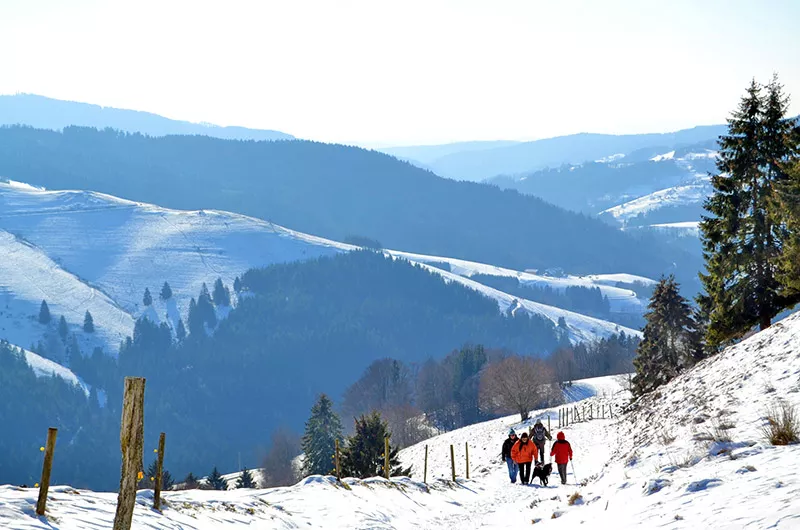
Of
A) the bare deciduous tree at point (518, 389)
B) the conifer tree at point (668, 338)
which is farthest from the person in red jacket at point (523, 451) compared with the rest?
the bare deciduous tree at point (518, 389)

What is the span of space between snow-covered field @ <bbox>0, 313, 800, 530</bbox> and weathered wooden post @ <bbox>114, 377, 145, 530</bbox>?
2983 millimetres

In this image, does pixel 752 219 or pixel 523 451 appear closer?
pixel 523 451

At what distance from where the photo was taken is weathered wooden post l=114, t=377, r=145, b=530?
9.33 meters

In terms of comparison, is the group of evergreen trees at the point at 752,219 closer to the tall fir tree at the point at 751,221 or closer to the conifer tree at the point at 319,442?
the tall fir tree at the point at 751,221

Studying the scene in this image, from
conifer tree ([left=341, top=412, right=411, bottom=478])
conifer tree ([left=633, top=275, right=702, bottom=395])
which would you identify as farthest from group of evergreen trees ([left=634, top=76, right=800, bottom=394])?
conifer tree ([left=341, top=412, right=411, bottom=478])

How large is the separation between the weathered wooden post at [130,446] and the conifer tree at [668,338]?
43.2 metres

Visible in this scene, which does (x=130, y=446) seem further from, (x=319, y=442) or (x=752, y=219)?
(x=319, y=442)

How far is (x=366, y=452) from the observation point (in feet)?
135

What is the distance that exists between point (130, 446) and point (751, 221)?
28.5 meters

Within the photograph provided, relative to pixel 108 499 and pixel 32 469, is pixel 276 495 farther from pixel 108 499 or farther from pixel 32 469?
pixel 32 469

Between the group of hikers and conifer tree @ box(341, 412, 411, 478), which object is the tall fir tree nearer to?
the group of hikers

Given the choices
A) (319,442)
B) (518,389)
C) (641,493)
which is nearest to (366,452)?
(319,442)

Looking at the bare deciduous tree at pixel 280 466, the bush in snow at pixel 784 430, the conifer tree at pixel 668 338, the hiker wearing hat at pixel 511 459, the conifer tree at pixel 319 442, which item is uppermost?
the conifer tree at pixel 668 338

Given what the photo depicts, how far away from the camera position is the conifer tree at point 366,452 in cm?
4034
